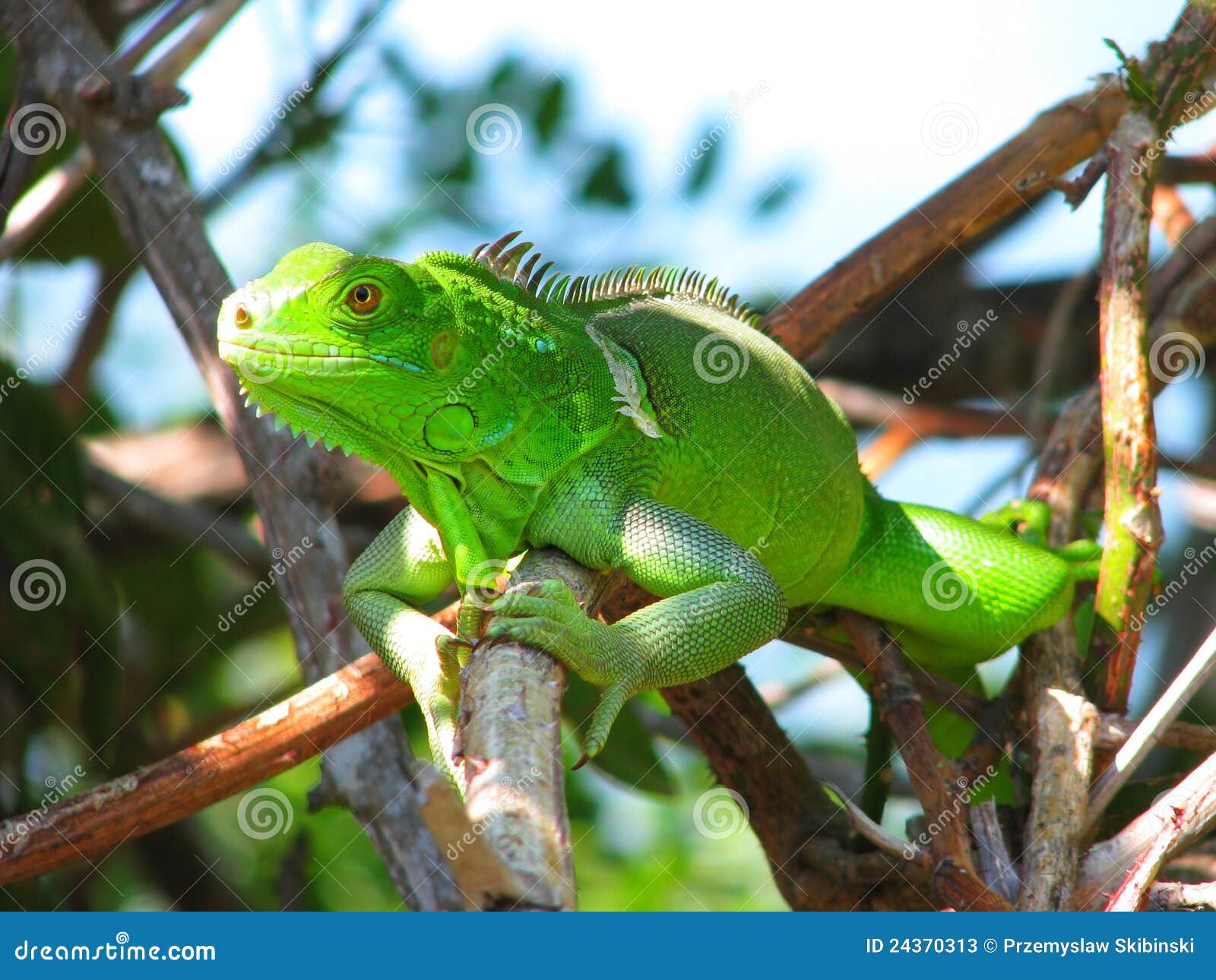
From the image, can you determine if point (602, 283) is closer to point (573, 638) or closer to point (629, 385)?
point (629, 385)

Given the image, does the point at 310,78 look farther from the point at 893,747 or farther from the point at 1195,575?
the point at 1195,575

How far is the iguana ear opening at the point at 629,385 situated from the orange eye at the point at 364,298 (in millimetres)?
848

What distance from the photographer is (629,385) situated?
4043mm

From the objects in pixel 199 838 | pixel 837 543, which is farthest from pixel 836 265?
pixel 199 838

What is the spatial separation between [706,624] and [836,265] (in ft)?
9.14

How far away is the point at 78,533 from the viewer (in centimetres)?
579

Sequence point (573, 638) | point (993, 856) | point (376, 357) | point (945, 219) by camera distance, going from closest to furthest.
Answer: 1. point (573, 638)
2. point (376, 357)
3. point (993, 856)
4. point (945, 219)

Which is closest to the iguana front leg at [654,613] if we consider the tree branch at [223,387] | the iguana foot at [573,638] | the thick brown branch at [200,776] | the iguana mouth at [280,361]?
the iguana foot at [573,638]

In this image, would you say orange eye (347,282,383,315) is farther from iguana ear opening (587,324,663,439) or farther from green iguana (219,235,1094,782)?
iguana ear opening (587,324,663,439)

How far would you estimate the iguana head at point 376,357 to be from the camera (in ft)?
11.8

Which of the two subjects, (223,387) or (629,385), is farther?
(223,387)

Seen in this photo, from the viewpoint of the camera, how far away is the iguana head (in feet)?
11.8

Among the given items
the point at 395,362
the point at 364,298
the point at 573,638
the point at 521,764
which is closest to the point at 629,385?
the point at 395,362

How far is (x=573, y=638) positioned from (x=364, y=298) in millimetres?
1340
